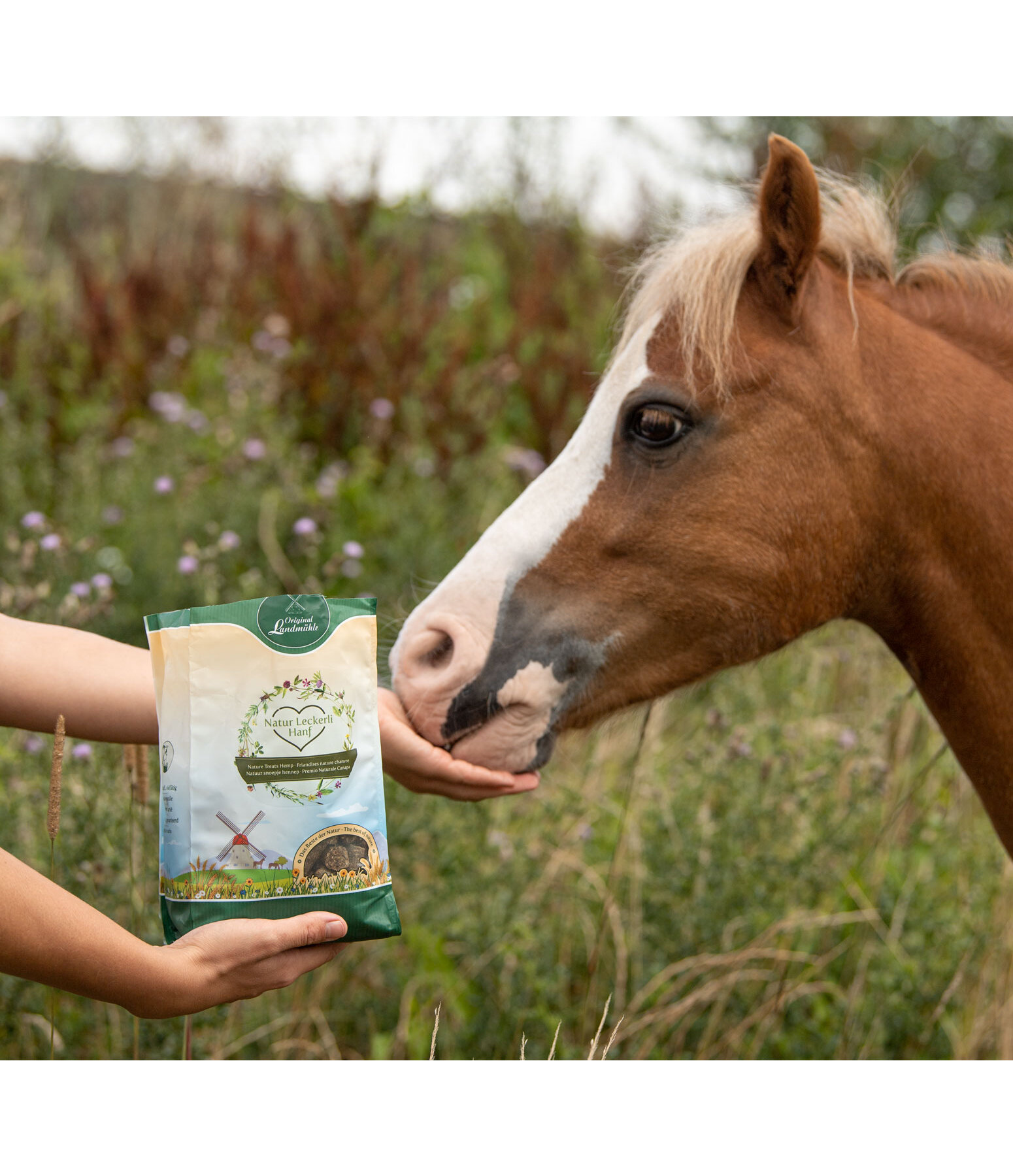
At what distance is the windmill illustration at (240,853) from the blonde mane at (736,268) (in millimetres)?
1087

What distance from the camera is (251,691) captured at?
1436 millimetres

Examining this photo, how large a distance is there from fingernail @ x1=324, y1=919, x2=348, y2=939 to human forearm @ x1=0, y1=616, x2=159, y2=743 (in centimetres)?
45

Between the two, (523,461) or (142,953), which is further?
(523,461)

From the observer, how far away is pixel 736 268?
1.75 metres

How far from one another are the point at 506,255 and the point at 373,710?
5269mm

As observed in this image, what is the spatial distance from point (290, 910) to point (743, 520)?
995 millimetres

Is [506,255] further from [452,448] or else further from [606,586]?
[606,586]

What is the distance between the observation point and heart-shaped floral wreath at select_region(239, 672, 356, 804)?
1.42m

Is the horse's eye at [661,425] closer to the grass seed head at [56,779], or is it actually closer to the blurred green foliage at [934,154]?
the grass seed head at [56,779]

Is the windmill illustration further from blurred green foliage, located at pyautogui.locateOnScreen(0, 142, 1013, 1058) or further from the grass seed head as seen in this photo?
blurred green foliage, located at pyautogui.locateOnScreen(0, 142, 1013, 1058)

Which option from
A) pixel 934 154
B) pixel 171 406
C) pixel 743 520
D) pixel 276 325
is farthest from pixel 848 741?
pixel 934 154

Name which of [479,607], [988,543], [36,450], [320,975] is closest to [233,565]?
[36,450]

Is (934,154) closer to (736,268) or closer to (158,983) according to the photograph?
(736,268)

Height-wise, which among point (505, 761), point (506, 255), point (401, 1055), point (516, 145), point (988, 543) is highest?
point (516, 145)
